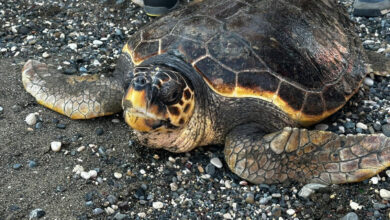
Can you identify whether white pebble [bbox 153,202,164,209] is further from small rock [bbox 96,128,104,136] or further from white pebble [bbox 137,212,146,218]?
small rock [bbox 96,128,104,136]

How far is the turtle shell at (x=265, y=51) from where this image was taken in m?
2.67

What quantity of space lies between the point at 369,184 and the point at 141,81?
1449 mm

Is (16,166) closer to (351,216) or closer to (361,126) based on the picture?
(351,216)

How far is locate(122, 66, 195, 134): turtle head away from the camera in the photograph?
7.50 feet

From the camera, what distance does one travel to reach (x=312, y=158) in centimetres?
251

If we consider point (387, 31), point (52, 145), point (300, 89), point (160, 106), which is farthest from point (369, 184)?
point (387, 31)

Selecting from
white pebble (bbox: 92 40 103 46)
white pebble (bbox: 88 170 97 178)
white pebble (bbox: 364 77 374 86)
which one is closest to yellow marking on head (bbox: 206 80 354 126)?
white pebble (bbox: 88 170 97 178)

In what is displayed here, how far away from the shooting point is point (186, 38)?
9.21 feet

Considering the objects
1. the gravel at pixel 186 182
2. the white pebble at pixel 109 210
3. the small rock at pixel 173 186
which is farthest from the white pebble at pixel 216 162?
the white pebble at pixel 109 210

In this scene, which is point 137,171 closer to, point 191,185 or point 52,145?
point 191,185

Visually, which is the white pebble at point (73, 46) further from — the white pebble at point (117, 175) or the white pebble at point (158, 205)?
the white pebble at point (158, 205)

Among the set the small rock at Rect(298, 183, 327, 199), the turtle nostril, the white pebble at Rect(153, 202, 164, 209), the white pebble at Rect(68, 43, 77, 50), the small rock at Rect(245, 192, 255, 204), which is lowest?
the white pebble at Rect(68, 43, 77, 50)

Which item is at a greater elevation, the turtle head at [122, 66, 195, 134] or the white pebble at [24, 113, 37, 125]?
the turtle head at [122, 66, 195, 134]

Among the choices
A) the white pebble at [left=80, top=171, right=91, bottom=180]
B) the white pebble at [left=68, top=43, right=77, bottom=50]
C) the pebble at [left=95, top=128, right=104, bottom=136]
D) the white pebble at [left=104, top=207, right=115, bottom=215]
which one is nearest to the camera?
the white pebble at [left=104, top=207, right=115, bottom=215]
